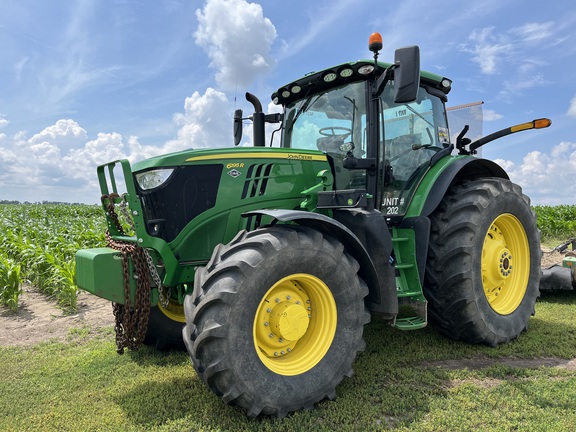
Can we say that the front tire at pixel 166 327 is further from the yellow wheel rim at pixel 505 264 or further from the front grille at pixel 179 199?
the yellow wheel rim at pixel 505 264

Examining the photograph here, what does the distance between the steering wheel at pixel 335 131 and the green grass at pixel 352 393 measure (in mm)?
2085

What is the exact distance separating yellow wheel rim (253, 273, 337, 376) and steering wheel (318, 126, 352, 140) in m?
1.70

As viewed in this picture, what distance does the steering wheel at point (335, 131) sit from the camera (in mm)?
4270

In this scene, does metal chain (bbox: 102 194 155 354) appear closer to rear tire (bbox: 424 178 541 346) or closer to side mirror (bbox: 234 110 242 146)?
side mirror (bbox: 234 110 242 146)

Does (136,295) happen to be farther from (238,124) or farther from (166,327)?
(238,124)

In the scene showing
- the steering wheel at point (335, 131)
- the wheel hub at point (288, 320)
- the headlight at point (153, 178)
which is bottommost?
the wheel hub at point (288, 320)

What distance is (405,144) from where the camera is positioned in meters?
4.55

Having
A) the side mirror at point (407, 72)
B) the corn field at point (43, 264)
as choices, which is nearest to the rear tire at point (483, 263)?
the side mirror at point (407, 72)

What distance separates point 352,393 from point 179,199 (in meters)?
1.98

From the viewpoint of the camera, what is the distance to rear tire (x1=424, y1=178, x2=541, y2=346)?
4.21m

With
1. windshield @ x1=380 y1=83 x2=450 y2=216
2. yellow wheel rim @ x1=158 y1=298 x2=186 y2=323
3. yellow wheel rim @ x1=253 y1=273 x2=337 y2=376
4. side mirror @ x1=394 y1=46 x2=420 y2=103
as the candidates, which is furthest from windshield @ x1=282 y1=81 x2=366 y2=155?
yellow wheel rim @ x1=158 y1=298 x2=186 y2=323

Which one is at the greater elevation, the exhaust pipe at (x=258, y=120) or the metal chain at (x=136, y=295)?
the exhaust pipe at (x=258, y=120)

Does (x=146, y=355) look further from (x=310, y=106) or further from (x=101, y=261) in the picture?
(x=310, y=106)

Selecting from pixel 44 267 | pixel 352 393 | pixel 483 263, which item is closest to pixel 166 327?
pixel 352 393
